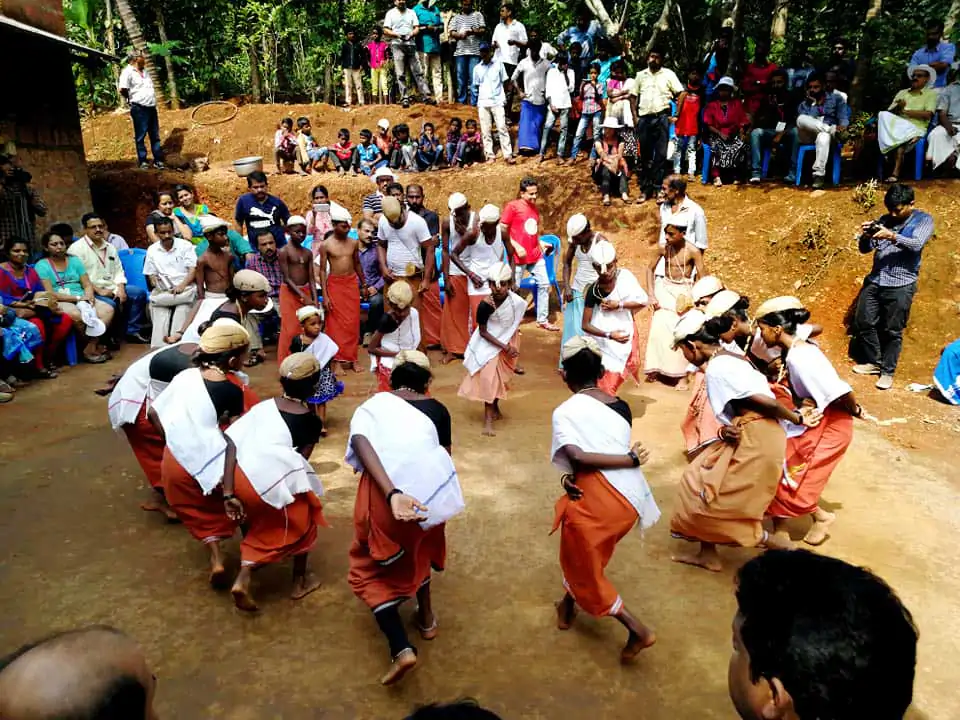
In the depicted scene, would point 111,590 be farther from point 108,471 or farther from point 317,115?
point 317,115

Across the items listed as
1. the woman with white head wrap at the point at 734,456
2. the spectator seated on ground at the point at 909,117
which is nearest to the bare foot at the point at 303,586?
the woman with white head wrap at the point at 734,456

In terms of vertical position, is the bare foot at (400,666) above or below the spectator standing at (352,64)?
below

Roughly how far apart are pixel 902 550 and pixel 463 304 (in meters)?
5.32

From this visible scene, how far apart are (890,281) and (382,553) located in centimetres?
637

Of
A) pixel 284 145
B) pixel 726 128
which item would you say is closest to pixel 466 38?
pixel 284 145

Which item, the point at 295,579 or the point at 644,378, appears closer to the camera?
the point at 295,579

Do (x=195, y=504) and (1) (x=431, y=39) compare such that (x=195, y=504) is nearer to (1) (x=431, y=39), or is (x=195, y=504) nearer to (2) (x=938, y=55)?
(2) (x=938, y=55)

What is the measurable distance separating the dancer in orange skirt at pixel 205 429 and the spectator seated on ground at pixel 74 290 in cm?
486

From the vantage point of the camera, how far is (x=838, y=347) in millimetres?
7922

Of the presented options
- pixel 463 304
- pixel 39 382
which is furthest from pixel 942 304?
pixel 39 382

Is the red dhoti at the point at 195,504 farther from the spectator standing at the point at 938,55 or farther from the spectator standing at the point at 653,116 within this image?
the spectator standing at the point at 938,55

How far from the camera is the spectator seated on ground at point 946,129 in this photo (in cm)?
876

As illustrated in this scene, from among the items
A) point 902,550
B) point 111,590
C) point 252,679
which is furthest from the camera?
point 902,550

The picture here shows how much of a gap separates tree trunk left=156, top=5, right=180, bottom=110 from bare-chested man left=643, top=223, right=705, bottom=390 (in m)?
14.9
